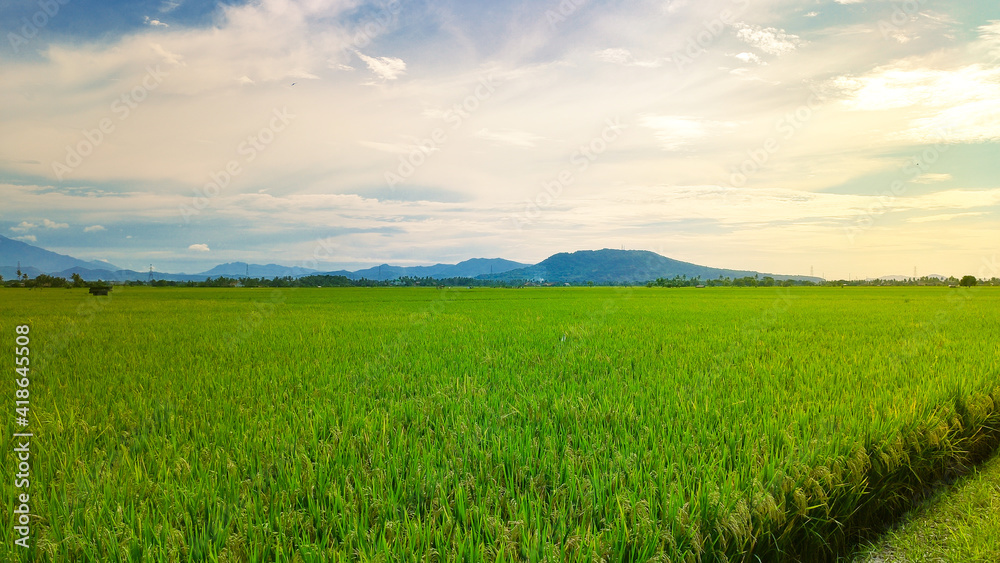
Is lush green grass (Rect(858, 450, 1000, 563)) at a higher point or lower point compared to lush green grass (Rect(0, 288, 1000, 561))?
lower

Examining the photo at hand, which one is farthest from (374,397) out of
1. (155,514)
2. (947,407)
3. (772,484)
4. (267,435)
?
(947,407)

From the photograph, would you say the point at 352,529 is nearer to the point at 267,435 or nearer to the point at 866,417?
the point at 267,435

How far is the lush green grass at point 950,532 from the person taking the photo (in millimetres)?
3043

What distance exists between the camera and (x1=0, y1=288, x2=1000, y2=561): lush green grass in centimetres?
232

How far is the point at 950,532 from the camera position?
335 cm

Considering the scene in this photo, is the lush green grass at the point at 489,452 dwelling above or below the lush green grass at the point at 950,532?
above

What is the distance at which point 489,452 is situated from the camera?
10.8ft

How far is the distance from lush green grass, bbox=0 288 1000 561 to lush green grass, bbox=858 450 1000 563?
0.21m

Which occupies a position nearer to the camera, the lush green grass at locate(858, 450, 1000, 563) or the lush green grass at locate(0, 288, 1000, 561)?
the lush green grass at locate(0, 288, 1000, 561)

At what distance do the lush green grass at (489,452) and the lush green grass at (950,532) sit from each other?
21 centimetres

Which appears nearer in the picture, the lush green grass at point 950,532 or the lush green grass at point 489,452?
the lush green grass at point 489,452

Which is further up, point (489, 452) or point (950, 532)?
point (489, 452)

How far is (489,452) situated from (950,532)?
3359 mm

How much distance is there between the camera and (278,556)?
208cm
